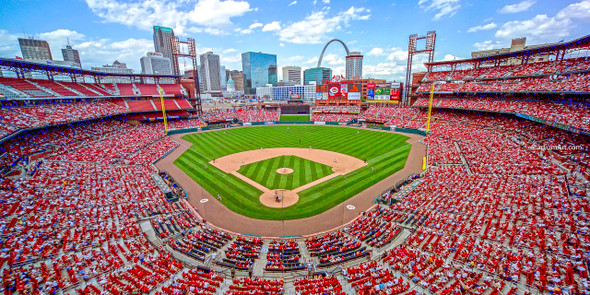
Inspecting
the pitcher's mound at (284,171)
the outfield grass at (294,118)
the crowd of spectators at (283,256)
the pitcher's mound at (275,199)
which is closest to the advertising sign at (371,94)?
the outfield grass at (294,118)

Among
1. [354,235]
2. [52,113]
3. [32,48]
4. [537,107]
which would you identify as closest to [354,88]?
[537,107]

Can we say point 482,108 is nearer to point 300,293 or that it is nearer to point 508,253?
point 508,253

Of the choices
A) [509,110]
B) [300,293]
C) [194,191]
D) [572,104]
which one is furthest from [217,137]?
[572,104]

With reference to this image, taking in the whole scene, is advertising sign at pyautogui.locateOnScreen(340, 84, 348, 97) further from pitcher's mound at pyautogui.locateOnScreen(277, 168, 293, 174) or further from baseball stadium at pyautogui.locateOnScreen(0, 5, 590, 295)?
pitcher's mound at pyautogui.locateOnScreen(277, 168, 293, 174)

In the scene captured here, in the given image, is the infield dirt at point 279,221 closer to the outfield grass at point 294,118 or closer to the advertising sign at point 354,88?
the outfield grass at point 294,118

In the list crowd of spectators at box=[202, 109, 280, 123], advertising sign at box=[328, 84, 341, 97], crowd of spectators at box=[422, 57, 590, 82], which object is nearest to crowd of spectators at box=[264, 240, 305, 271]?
crowd of spectators at box=[422, 57, 590, 82]
